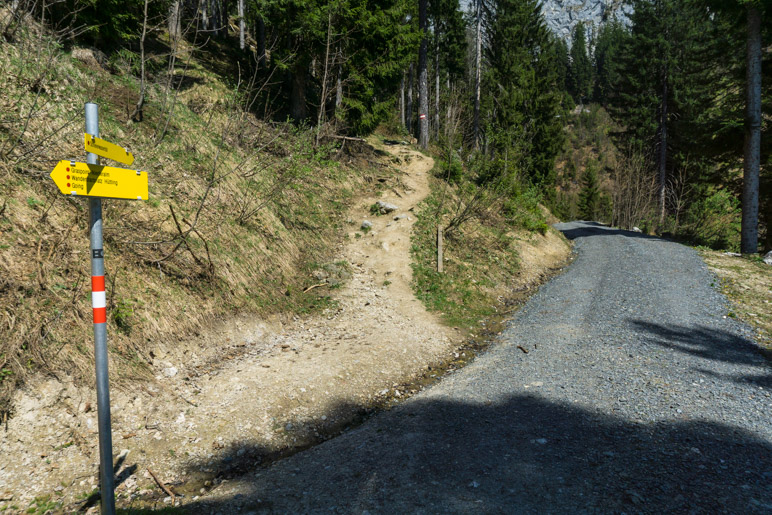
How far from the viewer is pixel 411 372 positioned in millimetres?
6922

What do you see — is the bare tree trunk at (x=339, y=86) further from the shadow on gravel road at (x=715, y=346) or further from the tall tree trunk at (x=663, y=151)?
the tall tree trunk at (x=663, y=151)

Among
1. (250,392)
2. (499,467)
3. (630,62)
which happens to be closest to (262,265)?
(250,392)

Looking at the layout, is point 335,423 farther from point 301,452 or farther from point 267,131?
point 267,131

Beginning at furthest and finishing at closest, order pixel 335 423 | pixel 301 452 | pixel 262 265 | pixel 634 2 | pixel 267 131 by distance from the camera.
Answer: pixel 634 2 → pixel 267 131 → pixel 262 265 → pixel 335 423 → pixel 301 452

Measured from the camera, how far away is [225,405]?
16.7 feet

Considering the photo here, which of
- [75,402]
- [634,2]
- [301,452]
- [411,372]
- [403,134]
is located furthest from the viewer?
[634,2]

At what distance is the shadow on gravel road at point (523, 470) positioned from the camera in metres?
3.24

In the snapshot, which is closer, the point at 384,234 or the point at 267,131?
the point at 384,234

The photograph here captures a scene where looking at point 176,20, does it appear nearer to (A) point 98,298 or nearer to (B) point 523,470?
(A) point 98,298

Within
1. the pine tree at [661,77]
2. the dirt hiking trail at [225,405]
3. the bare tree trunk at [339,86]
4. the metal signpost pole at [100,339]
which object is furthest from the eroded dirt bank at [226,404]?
the pine tree at [661,77]

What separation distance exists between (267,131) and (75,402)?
35.8 ft

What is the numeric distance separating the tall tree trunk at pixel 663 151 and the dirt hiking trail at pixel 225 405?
80.8 feet

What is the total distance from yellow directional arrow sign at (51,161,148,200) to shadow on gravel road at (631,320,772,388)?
7.62m

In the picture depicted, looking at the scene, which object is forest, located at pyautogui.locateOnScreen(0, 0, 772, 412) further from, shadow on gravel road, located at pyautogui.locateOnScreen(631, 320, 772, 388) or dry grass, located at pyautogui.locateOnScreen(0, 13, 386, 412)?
shadow on gravel road, located at pyautogui.locateOnScreen(631, 320, 772, 388)
